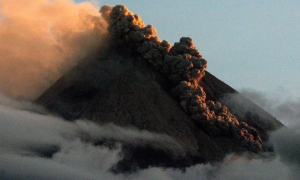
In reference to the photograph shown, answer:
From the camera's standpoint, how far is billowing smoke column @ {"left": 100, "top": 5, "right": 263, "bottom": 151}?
12656 cm

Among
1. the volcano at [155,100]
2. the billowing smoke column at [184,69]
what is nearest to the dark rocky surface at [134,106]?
the volcano at [155,100]

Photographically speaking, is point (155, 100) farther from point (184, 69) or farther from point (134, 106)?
point (184, 69)

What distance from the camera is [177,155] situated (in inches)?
4616

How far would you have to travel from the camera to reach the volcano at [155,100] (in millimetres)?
119500

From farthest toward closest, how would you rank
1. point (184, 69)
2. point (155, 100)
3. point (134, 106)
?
point (184, 69) → point (155, 100) → point (134, 106)

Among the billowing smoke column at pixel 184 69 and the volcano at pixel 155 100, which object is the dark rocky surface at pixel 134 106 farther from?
the billowing smoke column at pixel 184 69

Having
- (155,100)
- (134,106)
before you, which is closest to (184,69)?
(155,100)

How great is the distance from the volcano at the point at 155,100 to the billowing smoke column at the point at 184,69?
0.17m

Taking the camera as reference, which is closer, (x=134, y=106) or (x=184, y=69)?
(x=134, y=106)

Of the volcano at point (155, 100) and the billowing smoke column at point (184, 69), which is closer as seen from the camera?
the volcano at point (155, 100)

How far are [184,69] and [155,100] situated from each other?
892 cm

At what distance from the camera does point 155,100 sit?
126m

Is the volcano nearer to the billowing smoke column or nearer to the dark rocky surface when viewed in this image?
the dark rocky surface

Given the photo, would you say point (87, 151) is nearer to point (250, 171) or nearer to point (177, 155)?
point (177, 155)
